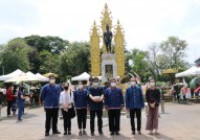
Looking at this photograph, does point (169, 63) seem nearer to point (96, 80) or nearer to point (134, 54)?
point (134, 54)

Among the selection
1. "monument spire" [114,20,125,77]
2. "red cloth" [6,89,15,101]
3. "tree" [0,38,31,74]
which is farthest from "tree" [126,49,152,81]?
"red cloth" [6,89,15,101]

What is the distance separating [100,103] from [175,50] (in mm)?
57826

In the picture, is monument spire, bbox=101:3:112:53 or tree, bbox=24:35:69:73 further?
tree, bbox=24:35:69:73

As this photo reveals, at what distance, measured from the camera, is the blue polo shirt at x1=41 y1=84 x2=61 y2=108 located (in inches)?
464

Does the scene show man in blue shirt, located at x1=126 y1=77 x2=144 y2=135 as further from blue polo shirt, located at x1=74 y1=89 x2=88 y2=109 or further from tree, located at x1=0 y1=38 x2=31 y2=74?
tree, located at x1=0 y1=38 x2=31 y2=74

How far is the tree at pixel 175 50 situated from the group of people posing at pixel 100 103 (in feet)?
183

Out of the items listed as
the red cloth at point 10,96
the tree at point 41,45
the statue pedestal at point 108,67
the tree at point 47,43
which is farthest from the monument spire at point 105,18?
the tree at point 47,43

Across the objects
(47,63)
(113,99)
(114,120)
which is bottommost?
(114,120)

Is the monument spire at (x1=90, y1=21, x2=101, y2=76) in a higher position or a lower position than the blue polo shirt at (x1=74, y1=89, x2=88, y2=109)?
higher

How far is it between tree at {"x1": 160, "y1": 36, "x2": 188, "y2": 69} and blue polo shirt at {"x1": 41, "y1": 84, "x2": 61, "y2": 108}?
2203 inches

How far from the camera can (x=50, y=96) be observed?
11781 millimetres

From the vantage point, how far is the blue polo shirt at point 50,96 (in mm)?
11781

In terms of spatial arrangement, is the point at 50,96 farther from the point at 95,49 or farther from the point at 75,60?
the point at 75,60

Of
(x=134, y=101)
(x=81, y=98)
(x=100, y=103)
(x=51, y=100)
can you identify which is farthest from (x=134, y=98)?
(x=51, y=100)
